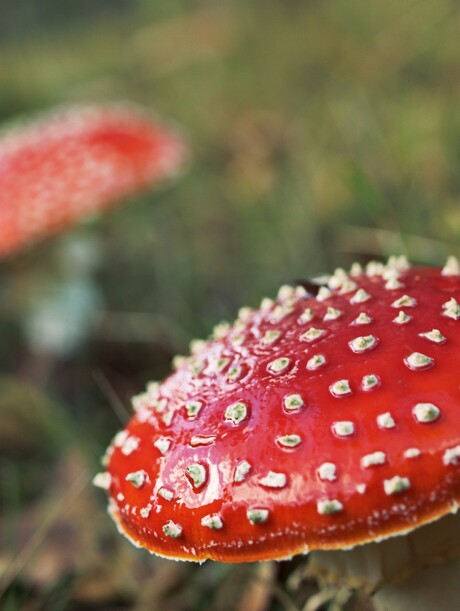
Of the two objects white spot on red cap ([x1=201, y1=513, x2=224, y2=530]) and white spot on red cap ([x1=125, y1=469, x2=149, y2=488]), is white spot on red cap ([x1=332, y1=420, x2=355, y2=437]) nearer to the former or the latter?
white spot on red cap ([x1=201, y1=513, x2=224, y2=530])

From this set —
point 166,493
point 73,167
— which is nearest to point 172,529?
point 166,493

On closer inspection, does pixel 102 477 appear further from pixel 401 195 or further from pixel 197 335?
pixel 401 195

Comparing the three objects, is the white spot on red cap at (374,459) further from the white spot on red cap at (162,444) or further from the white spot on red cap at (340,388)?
the white spot on red cap at (162,444)

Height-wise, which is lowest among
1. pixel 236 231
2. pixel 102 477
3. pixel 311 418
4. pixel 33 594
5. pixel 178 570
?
pixel 236 231

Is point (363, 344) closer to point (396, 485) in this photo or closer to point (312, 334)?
point (312, 334)

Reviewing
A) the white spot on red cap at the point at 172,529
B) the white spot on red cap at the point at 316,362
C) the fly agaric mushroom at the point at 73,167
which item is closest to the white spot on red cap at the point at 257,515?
the white spot on red cap at the point at 172,529

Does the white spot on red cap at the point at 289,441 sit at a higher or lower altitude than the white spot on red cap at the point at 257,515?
higher

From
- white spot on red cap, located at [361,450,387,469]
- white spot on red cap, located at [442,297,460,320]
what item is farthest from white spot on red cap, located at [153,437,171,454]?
white spot on red cap, located at [442,297,460,320]

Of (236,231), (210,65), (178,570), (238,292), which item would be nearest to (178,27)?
(210,65)
